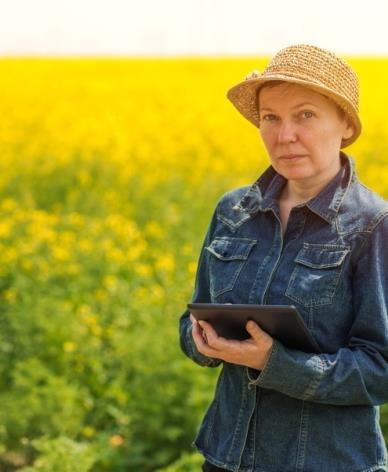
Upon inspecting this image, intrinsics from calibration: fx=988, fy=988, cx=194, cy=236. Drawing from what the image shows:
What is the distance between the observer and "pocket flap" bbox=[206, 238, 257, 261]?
7.08 ft

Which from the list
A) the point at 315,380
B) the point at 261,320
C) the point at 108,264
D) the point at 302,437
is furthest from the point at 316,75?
the point at 108,264

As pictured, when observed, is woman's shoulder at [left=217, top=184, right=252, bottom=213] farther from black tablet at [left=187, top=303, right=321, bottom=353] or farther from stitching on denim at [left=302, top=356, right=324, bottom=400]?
stitching on denim at [left=302, top=356, right=324, bottom=400]

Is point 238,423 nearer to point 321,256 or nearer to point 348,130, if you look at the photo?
point 321,256

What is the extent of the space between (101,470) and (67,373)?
755 millimetres

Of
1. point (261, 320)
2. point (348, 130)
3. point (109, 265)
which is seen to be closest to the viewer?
point (261, 320)

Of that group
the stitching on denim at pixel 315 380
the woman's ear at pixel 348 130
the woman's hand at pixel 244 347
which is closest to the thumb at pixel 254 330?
the woman's hand at pixel 244 347

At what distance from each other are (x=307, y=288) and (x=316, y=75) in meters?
0.44

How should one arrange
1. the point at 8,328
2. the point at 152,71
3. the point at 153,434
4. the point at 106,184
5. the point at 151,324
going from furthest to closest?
the point at 152,71
the point at 106,184
the point at 8,328
the point at 151,324
the point at 153,434

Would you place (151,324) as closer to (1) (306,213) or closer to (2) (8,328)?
(2) (8,328)

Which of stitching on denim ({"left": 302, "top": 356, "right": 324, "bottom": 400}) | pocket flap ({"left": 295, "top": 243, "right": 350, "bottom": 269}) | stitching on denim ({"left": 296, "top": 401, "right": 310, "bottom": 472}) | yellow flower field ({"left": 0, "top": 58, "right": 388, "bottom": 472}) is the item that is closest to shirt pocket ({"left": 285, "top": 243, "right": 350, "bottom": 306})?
pocket flap ({"left": 295, "top": 243, "right": 350, "bottom": 269})

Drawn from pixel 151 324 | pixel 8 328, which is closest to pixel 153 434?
pixel 151 324

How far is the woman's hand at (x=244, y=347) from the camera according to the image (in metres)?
1.97

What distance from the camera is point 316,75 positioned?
203 centimetres

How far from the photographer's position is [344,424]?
6.71ft
